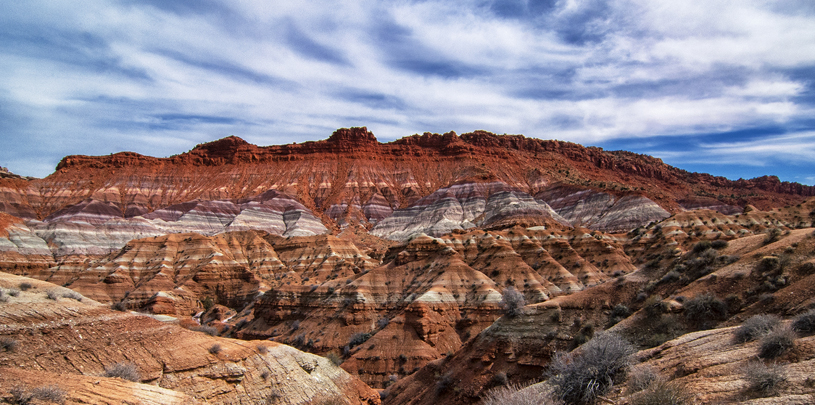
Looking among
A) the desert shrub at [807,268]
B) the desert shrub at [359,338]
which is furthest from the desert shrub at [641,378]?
the desert shrub at [359,338]

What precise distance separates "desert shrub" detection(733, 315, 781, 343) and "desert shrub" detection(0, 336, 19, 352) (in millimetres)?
25446

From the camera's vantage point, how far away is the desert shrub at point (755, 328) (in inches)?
539

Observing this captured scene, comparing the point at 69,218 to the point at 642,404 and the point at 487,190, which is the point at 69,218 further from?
the point at 642,404

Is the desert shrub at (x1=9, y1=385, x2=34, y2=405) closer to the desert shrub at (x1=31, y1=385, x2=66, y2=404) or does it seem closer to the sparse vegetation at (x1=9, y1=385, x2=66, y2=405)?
the sparse vegetation at (x1=9, y1=385, x2=66, y2=405)

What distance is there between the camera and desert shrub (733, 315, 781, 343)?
45.0ft

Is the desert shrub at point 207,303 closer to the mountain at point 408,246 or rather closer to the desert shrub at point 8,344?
the mountain at point 408,246

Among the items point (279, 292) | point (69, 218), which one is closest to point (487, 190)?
point (279, 292)

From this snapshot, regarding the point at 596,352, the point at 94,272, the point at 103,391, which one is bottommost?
the point at 94,272

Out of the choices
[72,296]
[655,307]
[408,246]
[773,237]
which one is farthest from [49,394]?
[408,246]

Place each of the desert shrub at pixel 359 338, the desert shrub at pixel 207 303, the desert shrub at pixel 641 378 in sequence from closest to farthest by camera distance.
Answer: the desert shrub at pixel 641 378
the desert shrub at pixel 359 338
the desert shrub at pixel 207 303

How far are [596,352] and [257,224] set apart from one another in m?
115

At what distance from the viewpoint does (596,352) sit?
15.7m

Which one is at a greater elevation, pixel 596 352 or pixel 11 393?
pixel 596 352

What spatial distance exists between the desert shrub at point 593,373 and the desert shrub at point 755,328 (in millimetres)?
3200
